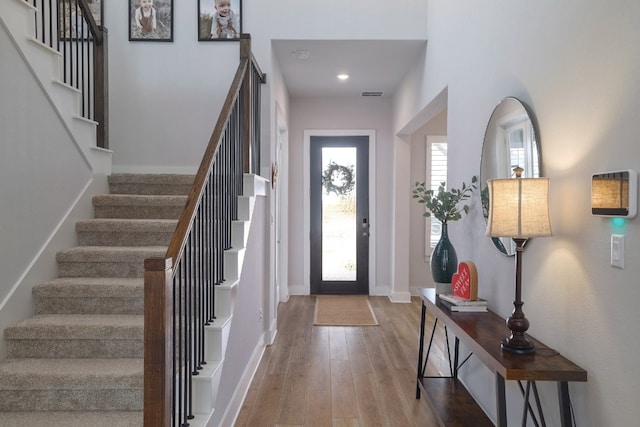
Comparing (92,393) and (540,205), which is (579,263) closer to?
(540,205)

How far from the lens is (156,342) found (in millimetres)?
1498

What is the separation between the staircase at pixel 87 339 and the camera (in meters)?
2.06

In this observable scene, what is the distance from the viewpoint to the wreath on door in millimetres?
5863

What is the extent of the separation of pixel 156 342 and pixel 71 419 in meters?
0.96

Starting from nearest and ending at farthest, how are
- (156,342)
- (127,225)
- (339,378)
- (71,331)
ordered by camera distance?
(156,342), (71,331), (127,225), (339,378)

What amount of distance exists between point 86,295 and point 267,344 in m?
1.80

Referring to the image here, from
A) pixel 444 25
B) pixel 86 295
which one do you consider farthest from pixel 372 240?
pixel 86 295

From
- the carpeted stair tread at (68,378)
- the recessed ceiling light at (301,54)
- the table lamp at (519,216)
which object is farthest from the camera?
the recessed ceiling light at (301,54)

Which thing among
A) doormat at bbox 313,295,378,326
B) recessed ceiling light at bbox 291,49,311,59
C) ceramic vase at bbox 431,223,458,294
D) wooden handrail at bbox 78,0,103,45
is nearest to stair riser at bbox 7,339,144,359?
ceramic vase at bbox 431,223,458,294

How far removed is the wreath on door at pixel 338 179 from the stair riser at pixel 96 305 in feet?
12.1

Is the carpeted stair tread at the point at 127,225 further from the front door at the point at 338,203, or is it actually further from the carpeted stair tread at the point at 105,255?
the front door at the point at 338,203

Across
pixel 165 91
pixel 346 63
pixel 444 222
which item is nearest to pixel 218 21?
pixel 165 91

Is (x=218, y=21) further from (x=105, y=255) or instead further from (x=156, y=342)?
(x=156, y=342)

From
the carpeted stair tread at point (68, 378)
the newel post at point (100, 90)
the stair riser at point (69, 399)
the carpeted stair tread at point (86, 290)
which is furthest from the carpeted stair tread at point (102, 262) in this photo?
the newel post at point (100, 90)
